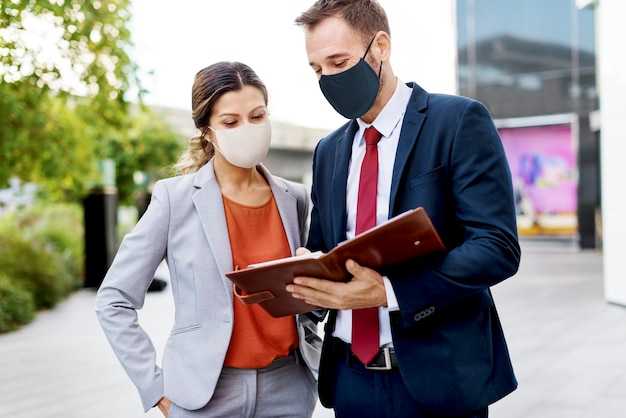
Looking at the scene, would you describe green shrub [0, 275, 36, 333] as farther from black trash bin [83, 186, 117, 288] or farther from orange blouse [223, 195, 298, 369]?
orange blouse [223, 195, 298, 369]

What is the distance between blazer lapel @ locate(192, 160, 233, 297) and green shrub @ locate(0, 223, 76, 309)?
391 inches

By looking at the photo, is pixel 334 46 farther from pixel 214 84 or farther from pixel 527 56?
pixel 527 56

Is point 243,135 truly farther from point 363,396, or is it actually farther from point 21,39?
point 21,39

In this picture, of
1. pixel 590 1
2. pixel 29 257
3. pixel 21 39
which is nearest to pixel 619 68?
pixel 590 1

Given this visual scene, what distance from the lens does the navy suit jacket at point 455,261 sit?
186 centimetres

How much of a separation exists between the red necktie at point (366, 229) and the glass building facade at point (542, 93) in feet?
68.0

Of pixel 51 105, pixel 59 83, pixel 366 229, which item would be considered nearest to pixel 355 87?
pixel 366 229

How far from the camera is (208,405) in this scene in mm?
2262

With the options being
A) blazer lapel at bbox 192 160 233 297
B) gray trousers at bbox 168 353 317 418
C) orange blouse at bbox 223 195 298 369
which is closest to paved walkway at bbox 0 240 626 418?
gray trousers at bbox 168 353 317 418

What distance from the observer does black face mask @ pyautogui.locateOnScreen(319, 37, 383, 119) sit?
7.00ft

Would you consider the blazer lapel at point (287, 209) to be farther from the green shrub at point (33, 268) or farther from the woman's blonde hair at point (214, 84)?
the green shrub at point (33, 268)

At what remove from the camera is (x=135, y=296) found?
2.35 metres

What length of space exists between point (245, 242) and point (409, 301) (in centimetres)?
71

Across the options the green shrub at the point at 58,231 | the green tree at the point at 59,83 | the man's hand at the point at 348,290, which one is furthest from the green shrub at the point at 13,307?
the man's hand at the point at 348,290
